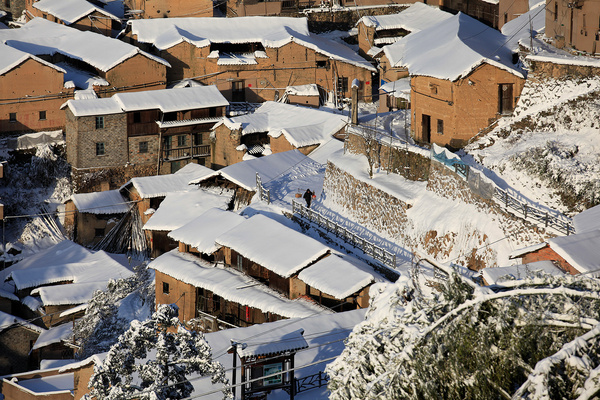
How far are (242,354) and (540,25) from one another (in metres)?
25.1

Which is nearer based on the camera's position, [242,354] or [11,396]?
[242,354]

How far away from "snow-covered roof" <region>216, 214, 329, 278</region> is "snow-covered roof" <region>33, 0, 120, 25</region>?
31264 millimetres

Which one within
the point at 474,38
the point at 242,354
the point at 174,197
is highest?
the point at 474,38

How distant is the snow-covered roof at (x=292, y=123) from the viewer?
4312cm

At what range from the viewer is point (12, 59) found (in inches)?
1875

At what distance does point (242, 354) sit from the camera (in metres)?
19.4

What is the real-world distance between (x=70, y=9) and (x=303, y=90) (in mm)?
20027

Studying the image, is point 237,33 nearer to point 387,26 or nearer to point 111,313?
point 387,26

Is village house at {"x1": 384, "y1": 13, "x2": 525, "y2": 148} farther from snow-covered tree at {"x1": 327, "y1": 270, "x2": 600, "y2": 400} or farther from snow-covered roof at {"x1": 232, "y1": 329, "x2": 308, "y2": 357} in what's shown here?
snow-covered tree at {"x1": 327, "y1": 270, "x2": 600, "y2": 400}

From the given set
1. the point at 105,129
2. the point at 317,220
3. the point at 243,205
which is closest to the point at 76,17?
the point at 105,129

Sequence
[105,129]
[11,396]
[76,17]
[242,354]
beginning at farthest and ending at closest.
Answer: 1. [76,17]
2. [105,129]
3. [11,396]
4. [242,354]

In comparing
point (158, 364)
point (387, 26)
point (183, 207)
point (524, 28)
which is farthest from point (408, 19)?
point (158, 364)

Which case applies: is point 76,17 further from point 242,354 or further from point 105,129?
point 242,354

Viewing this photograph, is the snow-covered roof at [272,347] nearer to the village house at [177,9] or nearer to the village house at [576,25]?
the village house at [576,25]
